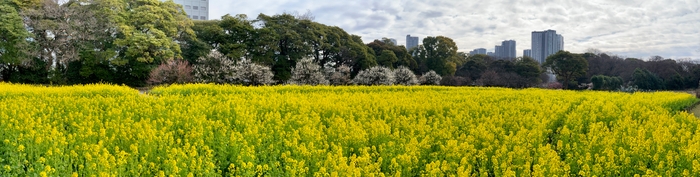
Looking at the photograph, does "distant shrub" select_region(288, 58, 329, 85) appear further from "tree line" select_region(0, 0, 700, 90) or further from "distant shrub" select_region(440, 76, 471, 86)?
"distant shrub" select_region(440, 76, 471, 86)

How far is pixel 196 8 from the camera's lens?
6519cm

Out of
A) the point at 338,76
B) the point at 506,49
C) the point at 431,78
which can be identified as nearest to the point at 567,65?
the point at 431,78

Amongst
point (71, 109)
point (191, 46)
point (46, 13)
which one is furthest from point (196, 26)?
point (71, 109)

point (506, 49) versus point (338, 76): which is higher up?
point (506, 49)

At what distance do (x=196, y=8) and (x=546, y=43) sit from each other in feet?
193

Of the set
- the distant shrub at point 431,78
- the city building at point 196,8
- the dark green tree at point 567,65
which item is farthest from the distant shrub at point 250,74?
the city building at point 196,8

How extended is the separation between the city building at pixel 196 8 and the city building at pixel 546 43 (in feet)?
185

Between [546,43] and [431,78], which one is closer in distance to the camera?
[431,78]

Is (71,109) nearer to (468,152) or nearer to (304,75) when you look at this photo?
(468,152)

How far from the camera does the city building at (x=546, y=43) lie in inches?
2894

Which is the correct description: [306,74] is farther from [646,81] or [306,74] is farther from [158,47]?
[646,81]

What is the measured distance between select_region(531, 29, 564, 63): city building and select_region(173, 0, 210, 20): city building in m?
56.4

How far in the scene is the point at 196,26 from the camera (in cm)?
3300

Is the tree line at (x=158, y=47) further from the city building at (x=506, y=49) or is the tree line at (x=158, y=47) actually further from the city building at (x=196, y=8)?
the city building at (x=506, y=49)
